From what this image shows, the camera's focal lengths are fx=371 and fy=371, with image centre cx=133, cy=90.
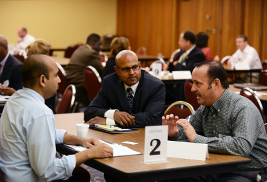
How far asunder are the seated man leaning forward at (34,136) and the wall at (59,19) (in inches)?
493

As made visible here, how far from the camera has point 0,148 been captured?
1.83 meters

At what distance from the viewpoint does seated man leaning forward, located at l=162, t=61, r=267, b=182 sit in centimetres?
204

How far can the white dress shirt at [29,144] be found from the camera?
174cm

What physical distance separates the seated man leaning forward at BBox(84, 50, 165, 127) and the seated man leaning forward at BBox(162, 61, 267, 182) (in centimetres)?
49

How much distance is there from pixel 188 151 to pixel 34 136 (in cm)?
79

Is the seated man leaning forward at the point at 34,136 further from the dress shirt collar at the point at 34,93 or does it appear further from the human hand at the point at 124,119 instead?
the human hand at the point at 124,119

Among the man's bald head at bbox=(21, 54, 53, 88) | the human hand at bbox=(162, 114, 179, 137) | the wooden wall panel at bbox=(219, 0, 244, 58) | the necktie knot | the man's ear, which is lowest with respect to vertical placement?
the human hand at bbox=(162, 114, 179, 137)

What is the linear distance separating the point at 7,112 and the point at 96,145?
0.53 m

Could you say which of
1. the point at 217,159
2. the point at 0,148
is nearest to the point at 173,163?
the point at 217,159

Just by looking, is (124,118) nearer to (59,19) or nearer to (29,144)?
(29,144)

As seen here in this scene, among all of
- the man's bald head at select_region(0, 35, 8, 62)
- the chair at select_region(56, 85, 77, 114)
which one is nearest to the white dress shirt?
the chair at select_region(56, 85, 77, 114)

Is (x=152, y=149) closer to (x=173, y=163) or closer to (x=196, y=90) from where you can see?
(x=173, y=163)

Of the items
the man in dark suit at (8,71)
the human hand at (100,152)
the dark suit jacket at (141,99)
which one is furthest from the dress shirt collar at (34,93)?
the man in dark suit at (8,71)

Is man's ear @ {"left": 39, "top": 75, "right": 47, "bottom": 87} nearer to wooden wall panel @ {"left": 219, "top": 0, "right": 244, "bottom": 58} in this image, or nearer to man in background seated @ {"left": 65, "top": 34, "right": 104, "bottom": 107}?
man in background seated @ {"left": 65, "top": 34, "right": 104, "bottom": 107}
